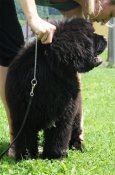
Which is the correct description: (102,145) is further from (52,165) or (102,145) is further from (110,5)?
(110,5)

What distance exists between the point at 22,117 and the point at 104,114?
302 cm

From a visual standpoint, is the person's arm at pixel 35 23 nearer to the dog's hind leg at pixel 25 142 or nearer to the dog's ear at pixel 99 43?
the dog's ear at pixel 99 43

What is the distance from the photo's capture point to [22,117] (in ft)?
12.9

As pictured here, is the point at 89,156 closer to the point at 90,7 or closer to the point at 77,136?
the point at 77,136

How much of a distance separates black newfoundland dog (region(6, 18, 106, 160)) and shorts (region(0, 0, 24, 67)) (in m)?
0.47

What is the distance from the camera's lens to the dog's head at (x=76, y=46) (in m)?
3.86

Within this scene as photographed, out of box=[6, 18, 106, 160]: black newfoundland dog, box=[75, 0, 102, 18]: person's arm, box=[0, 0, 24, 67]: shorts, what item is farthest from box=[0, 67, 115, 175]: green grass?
box=[75, 0, 102, 18]: person's arm

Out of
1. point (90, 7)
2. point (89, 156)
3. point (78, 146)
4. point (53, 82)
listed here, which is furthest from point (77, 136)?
point (90, 7)

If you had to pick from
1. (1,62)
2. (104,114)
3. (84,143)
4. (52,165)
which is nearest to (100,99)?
(104,114)

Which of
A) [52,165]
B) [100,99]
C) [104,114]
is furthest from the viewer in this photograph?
[100,99]

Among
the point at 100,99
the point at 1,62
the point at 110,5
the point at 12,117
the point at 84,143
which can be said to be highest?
the point at 110,5

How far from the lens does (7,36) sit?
446 cm

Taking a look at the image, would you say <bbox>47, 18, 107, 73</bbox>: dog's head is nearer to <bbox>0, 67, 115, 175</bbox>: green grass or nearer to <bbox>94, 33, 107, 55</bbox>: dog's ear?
<bbox>94, 33, 107, 55</bbox>: dog's ear

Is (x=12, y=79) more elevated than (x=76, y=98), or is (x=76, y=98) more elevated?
(x=12, y=79)
